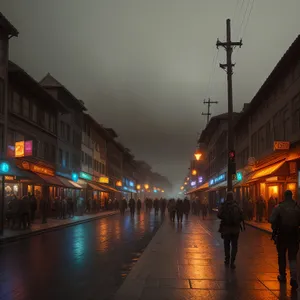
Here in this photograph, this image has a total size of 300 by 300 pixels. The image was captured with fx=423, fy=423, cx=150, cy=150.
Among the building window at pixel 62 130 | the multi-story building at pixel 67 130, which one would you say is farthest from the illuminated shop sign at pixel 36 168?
the building window at pixel 62 130

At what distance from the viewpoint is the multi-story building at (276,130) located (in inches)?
868

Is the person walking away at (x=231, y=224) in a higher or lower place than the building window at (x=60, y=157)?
lower

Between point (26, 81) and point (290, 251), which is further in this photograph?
point (26, 81)

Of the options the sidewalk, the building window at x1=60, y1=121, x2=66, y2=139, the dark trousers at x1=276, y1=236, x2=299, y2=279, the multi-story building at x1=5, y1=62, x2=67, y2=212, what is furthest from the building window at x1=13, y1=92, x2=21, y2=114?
the dark trousers at x1=276, y1=236, x2=299, y2=279

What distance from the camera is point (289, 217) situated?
814 centimetres

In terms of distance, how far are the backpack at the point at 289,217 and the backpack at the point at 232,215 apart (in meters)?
1.99

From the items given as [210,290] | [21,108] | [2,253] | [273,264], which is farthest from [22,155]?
[210,290]

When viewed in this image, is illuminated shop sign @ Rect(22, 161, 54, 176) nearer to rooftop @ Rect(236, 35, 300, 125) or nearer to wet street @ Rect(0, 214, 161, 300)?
wet street @ Rect(0, 214, 161, 300)

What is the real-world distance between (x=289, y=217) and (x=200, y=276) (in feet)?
7.31

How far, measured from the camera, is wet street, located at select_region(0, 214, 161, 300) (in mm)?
7645

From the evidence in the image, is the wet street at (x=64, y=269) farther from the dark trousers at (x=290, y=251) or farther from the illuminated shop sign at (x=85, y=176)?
the illuminated shop sign at (x=85, y=176)

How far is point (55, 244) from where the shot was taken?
624 inches

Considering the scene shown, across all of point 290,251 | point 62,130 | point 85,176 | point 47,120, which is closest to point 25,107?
point 47,120

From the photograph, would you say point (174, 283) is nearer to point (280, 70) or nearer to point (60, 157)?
point (280, 70)
